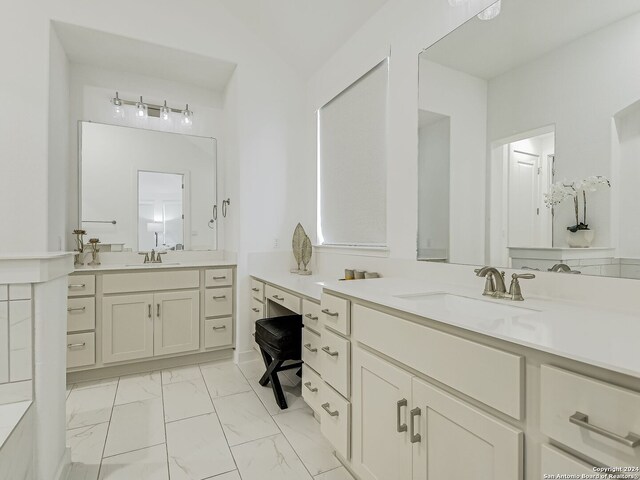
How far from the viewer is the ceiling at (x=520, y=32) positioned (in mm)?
1201

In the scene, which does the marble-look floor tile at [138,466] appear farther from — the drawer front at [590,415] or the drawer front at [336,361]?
the drawer front at [590,415]


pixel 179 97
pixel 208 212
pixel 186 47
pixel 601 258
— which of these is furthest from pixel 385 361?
pixel 179 97

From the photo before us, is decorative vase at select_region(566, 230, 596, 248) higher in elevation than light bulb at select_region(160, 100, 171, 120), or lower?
lower

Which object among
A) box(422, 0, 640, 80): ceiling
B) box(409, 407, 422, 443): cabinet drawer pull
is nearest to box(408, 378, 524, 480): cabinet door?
box(409, 407, 422, 443): cabinet drawer pull

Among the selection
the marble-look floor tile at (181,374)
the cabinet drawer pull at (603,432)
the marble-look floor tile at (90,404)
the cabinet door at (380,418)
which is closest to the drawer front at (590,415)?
the cabinet drawer pull at (603,432)

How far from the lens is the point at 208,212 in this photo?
3.46 metres

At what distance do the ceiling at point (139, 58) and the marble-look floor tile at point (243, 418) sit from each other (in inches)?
114

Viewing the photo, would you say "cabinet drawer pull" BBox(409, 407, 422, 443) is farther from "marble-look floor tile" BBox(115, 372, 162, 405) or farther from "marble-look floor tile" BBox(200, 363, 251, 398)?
"marble-look floor tile" BBox(115, 372, 162, 405)

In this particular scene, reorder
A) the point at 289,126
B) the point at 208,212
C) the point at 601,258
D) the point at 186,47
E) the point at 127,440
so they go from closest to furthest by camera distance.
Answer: the point at 601,258, the point at 127,440, the point at 186,47, the point at 289,126, the point at 208,212

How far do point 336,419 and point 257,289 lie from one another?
1.52 metres

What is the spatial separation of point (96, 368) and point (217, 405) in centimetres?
118

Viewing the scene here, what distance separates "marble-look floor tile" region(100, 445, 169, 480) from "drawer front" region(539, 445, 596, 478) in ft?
5.30

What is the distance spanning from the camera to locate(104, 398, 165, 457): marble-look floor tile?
5.87 ft

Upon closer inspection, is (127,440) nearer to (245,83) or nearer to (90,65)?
(245,83)
